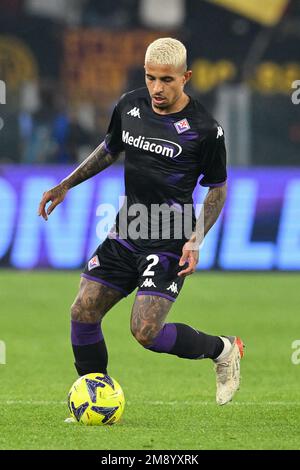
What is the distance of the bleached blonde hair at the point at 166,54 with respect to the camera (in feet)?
23.2

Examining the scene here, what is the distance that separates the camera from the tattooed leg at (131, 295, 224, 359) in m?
7.28

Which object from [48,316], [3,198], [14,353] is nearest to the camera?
[14,353]

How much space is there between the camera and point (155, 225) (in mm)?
7523

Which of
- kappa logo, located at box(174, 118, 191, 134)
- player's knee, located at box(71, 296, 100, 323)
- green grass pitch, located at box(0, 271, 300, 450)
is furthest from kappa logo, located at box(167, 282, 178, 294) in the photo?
kappa logo, located at box(174, 118, 191, 134)

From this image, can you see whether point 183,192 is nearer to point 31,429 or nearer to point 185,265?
point 185,265

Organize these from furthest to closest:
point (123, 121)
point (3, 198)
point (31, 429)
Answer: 1. point (3, 198)
2. point (123, 121)
3. point (31, 429)

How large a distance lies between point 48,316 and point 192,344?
6167 millimetres

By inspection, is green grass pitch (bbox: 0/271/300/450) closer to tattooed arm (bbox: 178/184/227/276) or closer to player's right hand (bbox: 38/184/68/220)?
tattooed arm (bbox: 178/184/227/276)

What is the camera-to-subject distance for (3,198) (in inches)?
649

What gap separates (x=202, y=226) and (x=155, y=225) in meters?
0.40

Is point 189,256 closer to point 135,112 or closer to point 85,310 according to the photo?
point 85,310

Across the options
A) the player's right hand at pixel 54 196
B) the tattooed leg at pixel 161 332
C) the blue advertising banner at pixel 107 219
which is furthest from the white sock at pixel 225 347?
the blue advertising banner at pixel 107 219

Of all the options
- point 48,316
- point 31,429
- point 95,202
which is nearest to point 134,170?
point 31,429
